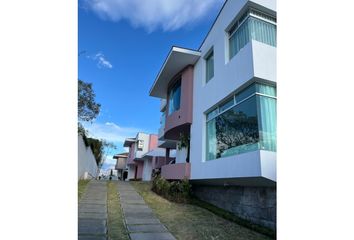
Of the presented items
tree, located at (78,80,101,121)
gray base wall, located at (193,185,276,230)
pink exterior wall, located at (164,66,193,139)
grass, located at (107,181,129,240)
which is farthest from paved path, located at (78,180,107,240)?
tree, located at (78,80,101,121)

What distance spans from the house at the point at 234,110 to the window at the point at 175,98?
2.71ft

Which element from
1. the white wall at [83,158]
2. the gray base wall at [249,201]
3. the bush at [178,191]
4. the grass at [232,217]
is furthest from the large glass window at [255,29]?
the white wall at [83,158]

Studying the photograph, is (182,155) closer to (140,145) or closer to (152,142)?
(140,145)

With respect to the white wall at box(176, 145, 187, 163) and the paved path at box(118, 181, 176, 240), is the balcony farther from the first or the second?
the paved path at box(118, 181, 176, 240)

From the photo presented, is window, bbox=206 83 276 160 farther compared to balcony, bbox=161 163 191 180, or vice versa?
balcony, bbox=161 163 191 180

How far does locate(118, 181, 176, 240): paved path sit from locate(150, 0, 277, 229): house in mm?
2510

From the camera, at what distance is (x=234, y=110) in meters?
8.48

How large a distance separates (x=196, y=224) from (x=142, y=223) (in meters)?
1.57

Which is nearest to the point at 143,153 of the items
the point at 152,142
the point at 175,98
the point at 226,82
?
the point at 152,142

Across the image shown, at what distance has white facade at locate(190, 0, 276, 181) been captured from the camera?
6807mm

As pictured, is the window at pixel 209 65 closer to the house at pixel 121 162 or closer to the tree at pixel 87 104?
the tree at pixel 87 104
